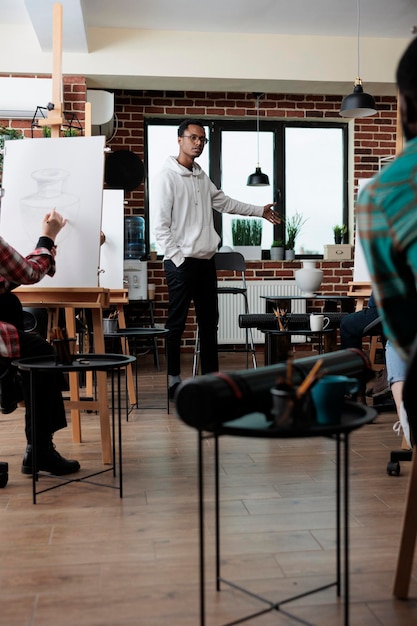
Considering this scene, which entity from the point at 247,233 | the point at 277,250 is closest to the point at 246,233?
the point at 247,233

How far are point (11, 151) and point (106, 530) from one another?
1.93 metres

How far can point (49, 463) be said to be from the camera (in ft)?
8.89

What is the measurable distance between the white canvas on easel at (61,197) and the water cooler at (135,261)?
2.72m

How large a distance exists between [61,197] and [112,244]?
1.56 metres

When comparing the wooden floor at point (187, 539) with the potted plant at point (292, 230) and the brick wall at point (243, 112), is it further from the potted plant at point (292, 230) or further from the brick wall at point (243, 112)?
the brick wall at point (243, 112)

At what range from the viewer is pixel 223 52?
6.14 meters

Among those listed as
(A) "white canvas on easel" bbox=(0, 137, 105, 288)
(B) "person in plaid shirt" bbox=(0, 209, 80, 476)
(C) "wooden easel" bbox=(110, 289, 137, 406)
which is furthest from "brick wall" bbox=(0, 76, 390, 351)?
(B) "person in plaid shirt" bbox=(0, 209, 80, 476)

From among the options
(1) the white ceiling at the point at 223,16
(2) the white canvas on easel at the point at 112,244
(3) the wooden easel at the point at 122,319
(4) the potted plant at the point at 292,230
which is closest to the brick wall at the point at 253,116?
(4) the potted plant at the point at 292,230

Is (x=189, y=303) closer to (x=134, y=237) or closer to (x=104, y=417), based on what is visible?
(x=104, y=417)

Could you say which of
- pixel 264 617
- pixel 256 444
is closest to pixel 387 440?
pixel 256 444

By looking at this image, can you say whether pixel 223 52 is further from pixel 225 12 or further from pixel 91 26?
pixel 91 26

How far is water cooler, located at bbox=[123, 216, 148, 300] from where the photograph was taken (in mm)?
6449

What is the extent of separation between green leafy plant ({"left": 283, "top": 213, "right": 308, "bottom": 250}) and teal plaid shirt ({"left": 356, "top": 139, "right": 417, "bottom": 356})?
6.14m

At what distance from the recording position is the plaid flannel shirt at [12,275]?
2.50 meters
